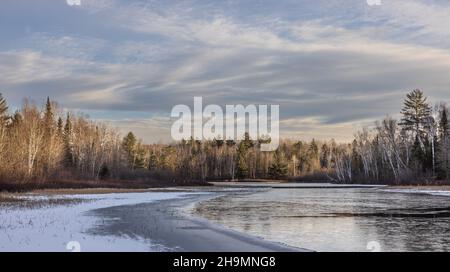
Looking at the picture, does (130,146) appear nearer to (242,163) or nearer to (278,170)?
(242,163)

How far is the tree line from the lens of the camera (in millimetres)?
61062

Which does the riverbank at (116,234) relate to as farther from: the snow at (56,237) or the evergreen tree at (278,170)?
the evergreen tree at (278,170)

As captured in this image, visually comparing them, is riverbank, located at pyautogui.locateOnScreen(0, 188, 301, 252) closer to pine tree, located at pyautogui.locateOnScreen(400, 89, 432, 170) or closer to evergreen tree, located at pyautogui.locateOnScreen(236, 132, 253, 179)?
pine tree, located at pyautogui.locateOnScreen(400, 89, 432, 170)

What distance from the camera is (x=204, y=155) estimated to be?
130 m

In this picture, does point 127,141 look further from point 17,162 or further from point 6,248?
point 6,248

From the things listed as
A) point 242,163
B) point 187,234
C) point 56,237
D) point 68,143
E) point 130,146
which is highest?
point 130,146

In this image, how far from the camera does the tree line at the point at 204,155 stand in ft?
200

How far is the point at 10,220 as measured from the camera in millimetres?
18344

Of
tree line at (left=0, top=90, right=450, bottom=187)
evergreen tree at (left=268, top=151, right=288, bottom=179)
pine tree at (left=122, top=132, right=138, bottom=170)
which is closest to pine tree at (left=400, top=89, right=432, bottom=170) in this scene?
tree line at (left=0, top=90, right=450, bottom=187)

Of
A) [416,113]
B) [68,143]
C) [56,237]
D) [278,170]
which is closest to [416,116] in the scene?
[416,113]

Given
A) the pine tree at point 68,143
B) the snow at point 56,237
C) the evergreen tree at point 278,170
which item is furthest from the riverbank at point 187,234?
the evergreen tree at point 278,170

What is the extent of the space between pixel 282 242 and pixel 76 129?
3582 inches

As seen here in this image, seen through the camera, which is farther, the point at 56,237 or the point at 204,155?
the point at 204,155
